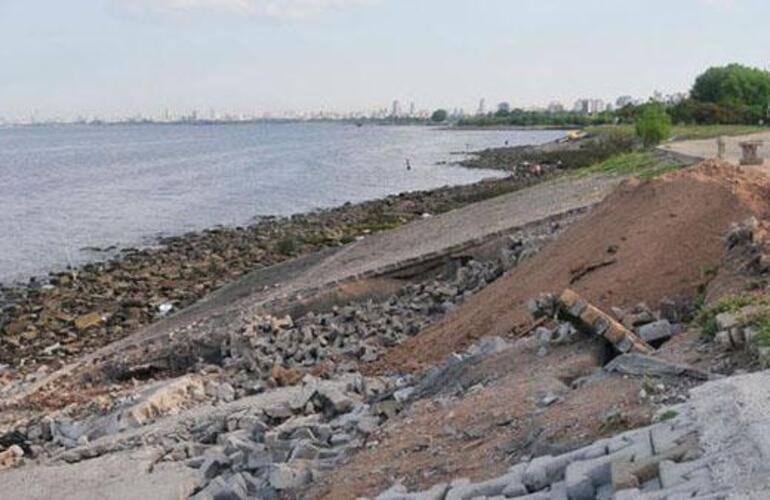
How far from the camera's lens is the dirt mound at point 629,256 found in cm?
1322

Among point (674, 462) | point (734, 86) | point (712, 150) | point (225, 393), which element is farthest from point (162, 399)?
point (734, 86)

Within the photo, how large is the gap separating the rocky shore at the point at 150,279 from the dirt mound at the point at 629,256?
1028cm

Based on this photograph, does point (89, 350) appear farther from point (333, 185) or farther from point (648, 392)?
point (333, 185)

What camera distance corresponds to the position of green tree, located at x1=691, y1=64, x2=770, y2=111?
273 feet

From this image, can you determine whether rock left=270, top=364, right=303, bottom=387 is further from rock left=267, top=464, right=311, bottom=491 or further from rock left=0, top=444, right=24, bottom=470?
rock left=267, top=464, right=311, bottom=491

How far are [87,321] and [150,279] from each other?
17.1ft

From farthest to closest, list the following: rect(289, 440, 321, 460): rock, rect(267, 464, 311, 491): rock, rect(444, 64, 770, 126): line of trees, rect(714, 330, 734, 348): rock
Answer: rect(444, 64, 770, 126): line of trees
rect(289, 440, 321, 460): rock
rect(267, 464, 311, 491): rock
rect(714, 330, 734, 348): rock

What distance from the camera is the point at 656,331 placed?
412 inches

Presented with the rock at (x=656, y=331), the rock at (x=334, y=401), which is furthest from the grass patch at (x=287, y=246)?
the rock at (x=656, y=331)

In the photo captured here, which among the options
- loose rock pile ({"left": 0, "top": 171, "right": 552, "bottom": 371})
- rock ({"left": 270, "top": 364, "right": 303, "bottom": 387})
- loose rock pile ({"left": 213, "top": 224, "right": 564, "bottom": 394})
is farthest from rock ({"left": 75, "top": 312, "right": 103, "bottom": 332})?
rock ({"left": 270, "top": 364, "right": 303, "bottom": 387})

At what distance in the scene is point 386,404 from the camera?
36.4 ft

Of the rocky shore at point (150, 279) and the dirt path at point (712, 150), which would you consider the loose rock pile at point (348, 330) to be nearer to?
the rocky shore at point (150, 279)

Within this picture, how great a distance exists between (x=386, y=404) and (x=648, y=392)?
368 centimetres

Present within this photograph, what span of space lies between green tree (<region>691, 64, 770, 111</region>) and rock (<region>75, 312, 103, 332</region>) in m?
64.7
